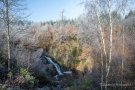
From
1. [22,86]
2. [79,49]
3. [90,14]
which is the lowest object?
[22,86]

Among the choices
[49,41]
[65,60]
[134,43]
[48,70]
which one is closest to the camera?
[134,43]

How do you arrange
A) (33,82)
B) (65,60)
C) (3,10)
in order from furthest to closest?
(65,60) → (33,82) → (3,10)

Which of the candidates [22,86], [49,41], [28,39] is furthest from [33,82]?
[49,41]

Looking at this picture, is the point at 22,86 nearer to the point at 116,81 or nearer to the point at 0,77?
the point at 0,77

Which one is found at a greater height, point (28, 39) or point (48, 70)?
point (28, 39)

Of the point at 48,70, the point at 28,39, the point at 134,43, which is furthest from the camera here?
the point at 28,39

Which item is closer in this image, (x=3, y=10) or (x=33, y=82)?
(x=3, y=10)

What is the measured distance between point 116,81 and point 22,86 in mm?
6991

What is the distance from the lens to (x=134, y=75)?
74.5 feet

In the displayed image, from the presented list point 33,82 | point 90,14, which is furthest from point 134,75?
point 33,82

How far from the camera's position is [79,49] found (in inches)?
1395

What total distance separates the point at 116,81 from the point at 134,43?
186 inches

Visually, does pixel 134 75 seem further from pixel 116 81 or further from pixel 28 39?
pixel 28 39

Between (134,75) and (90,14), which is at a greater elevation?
(90,14)
